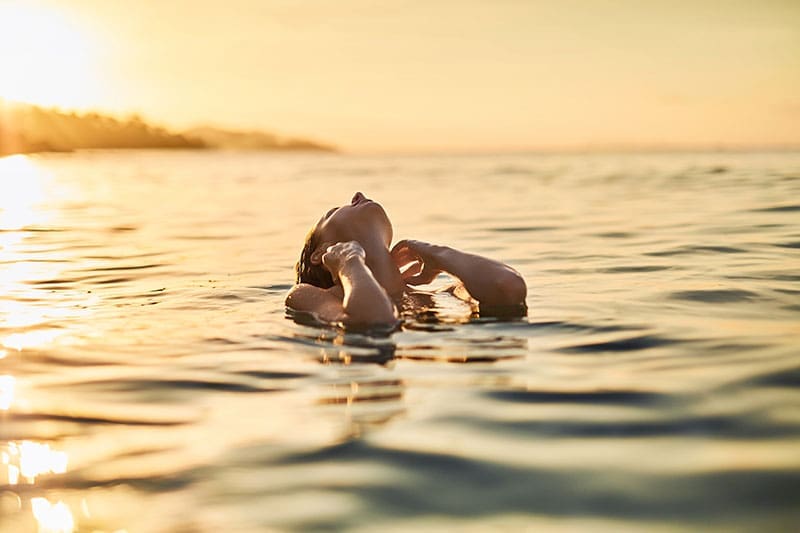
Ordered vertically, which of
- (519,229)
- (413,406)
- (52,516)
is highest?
(519,229)

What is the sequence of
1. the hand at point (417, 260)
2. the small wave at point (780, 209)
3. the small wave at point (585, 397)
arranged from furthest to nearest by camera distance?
the small wave at point (780, 209)
the hand at point (417, 260)
the small wave at point (585, 397)

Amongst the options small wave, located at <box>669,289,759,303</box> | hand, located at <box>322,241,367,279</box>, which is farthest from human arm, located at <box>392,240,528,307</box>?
small wave, located at <box>669,289,759,303</box>

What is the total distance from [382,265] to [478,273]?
708mm

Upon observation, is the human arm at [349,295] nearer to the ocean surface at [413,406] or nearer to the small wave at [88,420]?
the ocean surface at [413,406]

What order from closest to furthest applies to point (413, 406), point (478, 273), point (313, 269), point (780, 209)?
point (413, 406), point (478, 273), point (313, 269), point (780, 209)

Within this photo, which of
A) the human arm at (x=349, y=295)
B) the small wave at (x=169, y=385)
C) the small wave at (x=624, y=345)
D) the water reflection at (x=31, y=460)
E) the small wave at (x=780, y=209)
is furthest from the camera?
the small wave at (x=780, y=209)

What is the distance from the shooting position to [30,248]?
11133mm

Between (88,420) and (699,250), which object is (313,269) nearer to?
(88,420)

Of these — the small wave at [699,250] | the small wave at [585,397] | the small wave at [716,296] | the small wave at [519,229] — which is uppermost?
the small wave at [519,229]

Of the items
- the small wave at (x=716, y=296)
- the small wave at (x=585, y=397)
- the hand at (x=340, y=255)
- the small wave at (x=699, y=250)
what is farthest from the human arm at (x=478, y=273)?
the small wave at (x=699, y=250)

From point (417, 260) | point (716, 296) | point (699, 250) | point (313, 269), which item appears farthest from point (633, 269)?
point (313, 269)

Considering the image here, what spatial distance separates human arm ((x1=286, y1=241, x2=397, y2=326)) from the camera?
518 cm

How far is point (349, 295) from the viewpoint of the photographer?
5.19 m

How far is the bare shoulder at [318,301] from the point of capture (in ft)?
18.1
